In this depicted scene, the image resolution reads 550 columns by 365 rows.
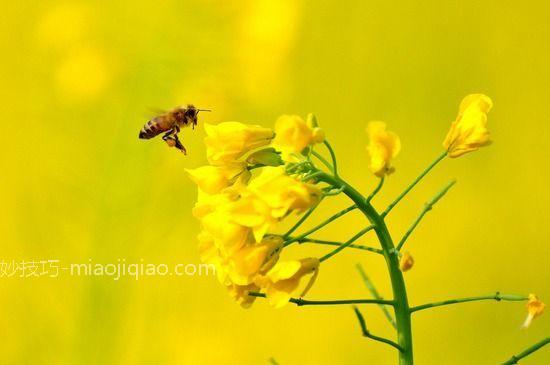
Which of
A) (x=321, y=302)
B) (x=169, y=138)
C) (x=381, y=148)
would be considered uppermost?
(x=169, y=138)

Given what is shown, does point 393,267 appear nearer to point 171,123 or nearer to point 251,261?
point 251,261

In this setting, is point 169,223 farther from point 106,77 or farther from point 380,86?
point 380,86

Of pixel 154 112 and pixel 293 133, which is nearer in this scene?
pixel 293 133

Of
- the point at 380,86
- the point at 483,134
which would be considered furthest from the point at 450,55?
the point at 483,134

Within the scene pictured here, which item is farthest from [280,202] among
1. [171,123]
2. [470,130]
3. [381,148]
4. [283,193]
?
[171,123]

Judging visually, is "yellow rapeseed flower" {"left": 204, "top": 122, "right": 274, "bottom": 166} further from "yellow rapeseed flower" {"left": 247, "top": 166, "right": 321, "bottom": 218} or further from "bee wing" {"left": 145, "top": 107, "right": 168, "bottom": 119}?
"bee wing" {"left": 145, "top": 107, "right": 168, "bottom": 119}

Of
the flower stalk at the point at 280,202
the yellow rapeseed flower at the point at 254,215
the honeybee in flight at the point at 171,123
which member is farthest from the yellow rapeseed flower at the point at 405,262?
the honeybee in flight at the point at 171,123
